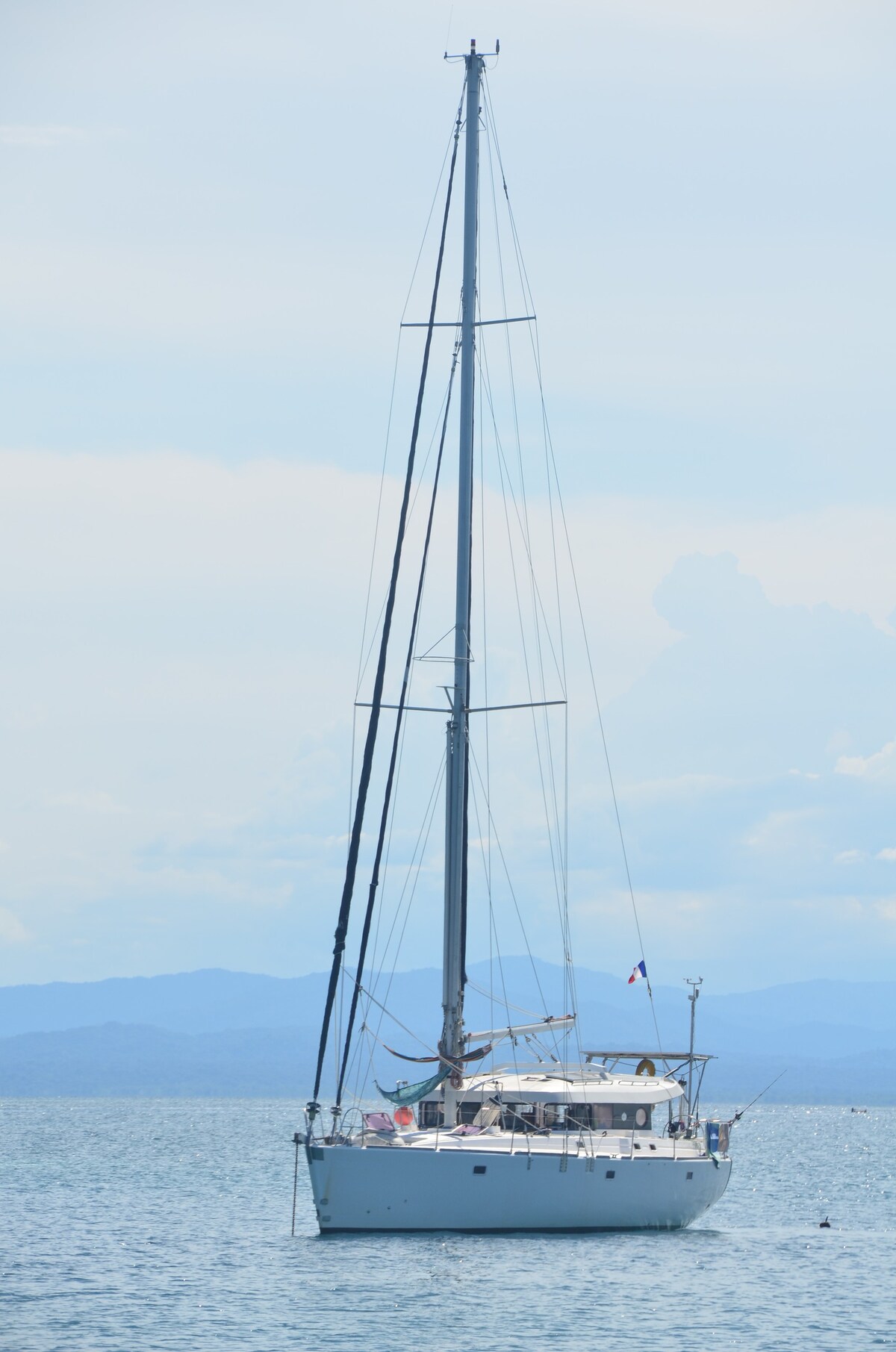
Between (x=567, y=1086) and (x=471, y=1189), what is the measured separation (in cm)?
559

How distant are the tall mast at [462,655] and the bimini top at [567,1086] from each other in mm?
1352

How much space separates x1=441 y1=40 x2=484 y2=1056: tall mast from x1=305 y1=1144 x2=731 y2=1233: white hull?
4.66 metres

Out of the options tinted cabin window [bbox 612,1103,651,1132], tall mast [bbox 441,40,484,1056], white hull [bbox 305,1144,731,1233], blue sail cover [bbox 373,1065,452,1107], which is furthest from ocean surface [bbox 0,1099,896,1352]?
tall mast [bbox 441,40,484,1056]

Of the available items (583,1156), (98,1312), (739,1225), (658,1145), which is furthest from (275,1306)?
(739,1225)

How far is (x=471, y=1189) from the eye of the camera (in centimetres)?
4300

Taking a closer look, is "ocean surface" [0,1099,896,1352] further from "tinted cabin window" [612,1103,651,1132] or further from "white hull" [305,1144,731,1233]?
"tinted cabin window" [612,1103,651,1132]

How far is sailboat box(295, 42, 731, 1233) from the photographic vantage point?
43094 millimetres

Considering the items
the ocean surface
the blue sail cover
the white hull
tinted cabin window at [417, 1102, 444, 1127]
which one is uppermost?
the blue sail cover

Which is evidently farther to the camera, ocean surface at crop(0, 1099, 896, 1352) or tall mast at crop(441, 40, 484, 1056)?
tall mast at crop(441, 40, 484, 1056)

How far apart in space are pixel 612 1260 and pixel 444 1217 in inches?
169

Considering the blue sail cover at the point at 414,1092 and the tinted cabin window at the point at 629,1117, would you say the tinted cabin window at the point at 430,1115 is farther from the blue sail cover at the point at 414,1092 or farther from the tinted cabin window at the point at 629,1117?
the tinted cabin window at the point at 629,1117

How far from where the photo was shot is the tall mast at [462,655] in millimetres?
47688

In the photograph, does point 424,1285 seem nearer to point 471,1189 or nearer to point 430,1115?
point 471,1189

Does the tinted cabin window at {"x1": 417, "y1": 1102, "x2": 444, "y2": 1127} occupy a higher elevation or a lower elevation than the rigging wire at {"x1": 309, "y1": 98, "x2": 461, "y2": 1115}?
lower
